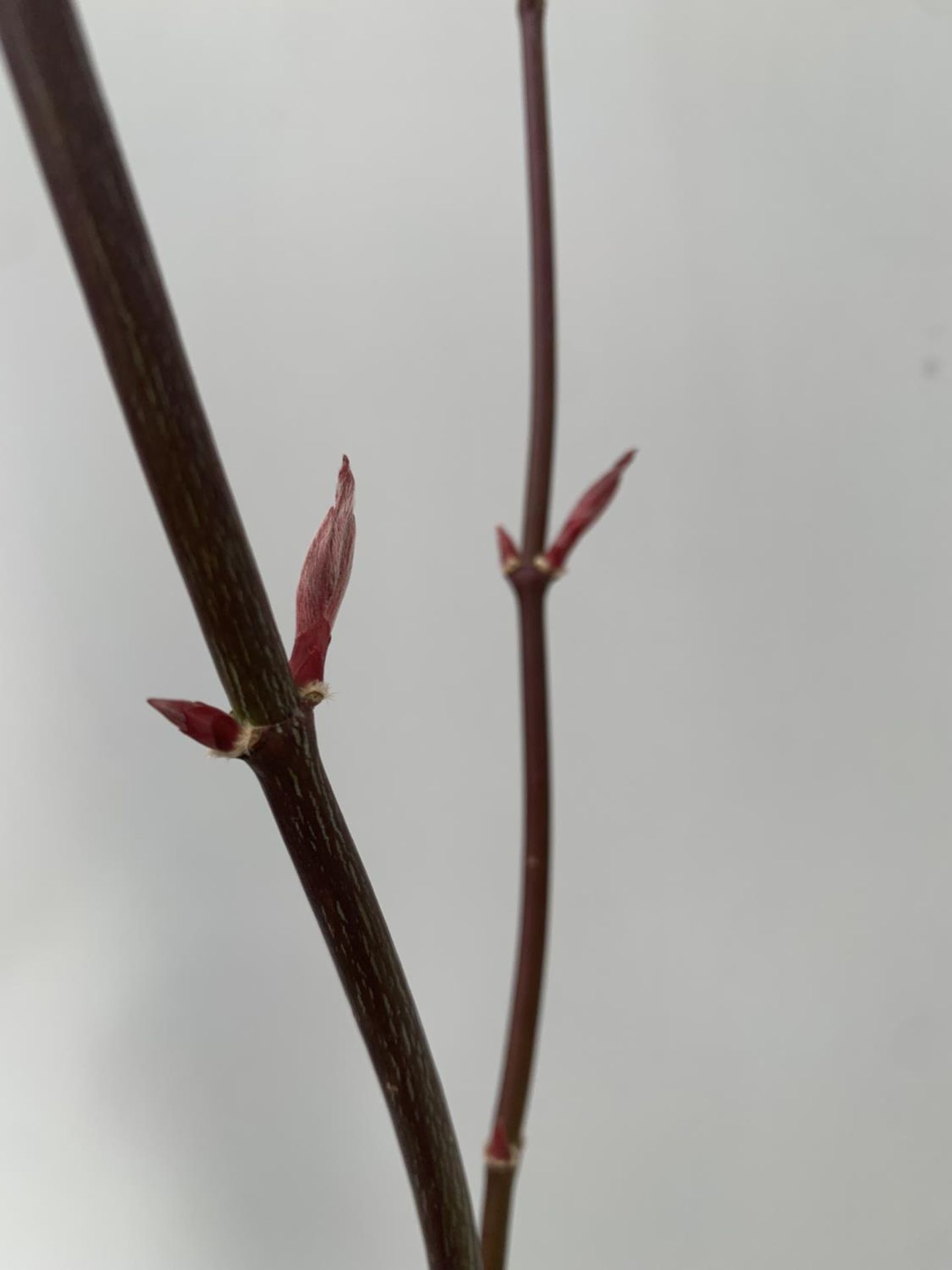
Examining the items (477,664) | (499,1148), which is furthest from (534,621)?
(477,664)

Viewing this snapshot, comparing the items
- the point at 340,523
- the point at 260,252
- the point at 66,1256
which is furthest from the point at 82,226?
the point at 66,1256

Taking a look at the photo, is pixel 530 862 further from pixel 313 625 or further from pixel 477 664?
pixel 477 664

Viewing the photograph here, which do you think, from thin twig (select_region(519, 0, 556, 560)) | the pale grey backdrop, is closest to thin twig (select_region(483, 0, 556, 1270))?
thin twig (select_region(519, 0, 556, 560))

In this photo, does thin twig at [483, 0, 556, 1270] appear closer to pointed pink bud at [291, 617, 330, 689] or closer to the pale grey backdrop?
pointed pink bud at [291, 617, 330, 689]

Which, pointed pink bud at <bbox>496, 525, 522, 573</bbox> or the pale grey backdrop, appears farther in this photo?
the pale grey backdrop

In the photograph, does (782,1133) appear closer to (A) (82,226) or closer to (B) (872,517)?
(B) (872,517)

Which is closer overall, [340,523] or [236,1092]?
[340,523]

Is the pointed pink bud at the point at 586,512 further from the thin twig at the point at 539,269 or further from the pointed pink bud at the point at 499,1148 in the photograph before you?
the pointed pink bud at the point at 499,1148
